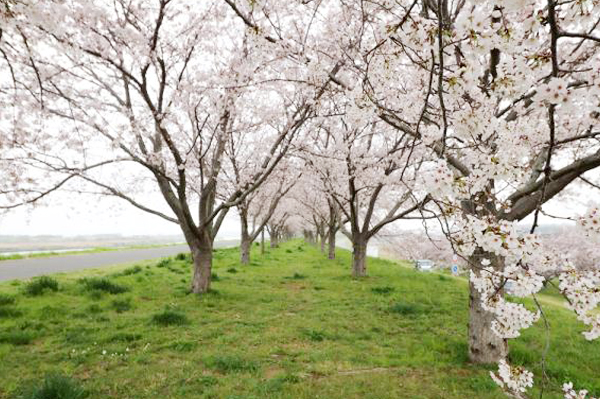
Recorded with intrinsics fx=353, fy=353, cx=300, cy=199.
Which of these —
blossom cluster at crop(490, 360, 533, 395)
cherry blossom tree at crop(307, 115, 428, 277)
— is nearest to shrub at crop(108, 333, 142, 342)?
blossom cluster at crop(490, 360, 533, 395)

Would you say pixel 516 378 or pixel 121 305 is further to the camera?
pixel 121 305

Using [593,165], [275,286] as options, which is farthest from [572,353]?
[275,286]

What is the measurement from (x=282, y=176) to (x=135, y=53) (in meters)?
8.37

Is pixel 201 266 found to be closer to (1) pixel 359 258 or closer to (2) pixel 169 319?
(2) pixel 169 319

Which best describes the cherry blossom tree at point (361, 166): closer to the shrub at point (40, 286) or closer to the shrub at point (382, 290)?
the shrub at point (382, 290)

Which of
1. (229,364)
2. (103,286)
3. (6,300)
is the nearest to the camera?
(229,364)

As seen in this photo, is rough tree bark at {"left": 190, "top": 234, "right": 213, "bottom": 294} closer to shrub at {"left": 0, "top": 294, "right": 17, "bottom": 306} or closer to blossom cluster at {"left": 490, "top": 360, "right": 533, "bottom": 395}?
shrub at {"left": 0, "top": 294, "right": 17, "bottom": 306}

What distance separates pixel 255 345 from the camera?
6566 mm

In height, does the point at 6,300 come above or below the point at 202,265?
below

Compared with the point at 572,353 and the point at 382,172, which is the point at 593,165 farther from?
the point at 382,172

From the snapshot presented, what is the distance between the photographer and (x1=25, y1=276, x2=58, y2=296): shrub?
9348mm

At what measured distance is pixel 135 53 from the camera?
7.41 m

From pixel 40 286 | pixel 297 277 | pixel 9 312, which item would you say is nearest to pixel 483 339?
pixel 297 277

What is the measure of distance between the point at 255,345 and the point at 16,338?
431 centimetres
